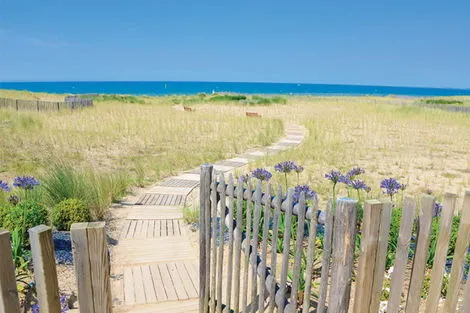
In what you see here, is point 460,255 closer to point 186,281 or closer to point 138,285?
point 186,281

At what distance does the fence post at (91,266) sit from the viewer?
1141 mm

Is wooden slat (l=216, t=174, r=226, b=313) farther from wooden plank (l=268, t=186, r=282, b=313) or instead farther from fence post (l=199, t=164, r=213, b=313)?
wooden plank (l=268, t=186, r=282, b=313)

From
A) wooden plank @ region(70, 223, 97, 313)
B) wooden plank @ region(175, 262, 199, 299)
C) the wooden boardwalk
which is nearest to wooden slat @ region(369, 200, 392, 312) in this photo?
wooden plank @ region(70, 223, 97, 313)

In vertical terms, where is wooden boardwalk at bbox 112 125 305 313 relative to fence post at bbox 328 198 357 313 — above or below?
below

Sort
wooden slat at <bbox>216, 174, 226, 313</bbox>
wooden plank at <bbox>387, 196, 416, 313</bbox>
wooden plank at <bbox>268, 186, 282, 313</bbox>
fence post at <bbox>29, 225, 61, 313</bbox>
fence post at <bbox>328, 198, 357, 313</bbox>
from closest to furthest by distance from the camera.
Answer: fence post at <bbox>29, 225, 61, 313</bbox>
wooden plank at <bbox>387, 196, 416, 313</bbox>
fence post at <bbox>328, 198, 357, 313</bbox>
wooden plank at <bbox>268, 186, 282, 313</bbox>
wooden slat at <bbox>216, 174, 226, 313</bbox>

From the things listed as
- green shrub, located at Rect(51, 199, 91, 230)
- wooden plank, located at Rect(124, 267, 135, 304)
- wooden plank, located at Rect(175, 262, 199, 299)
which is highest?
green shrub, located at Rect(51, 199, 91, 230)

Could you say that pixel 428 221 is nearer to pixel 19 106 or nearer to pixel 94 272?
pixel 94 272

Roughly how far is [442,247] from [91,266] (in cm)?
160

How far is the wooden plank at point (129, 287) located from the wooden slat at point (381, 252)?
2234 millimetres

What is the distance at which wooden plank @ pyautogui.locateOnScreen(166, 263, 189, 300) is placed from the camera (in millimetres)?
3412

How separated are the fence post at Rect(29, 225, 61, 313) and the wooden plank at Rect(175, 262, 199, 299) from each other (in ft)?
7.85

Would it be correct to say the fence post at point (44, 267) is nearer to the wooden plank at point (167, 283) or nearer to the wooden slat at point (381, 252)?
the wooden slat at point (381, 252)

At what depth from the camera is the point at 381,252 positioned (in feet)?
5.89

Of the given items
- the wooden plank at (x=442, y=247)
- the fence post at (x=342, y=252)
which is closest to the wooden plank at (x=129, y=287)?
the fence post at (x=342, y=252)
